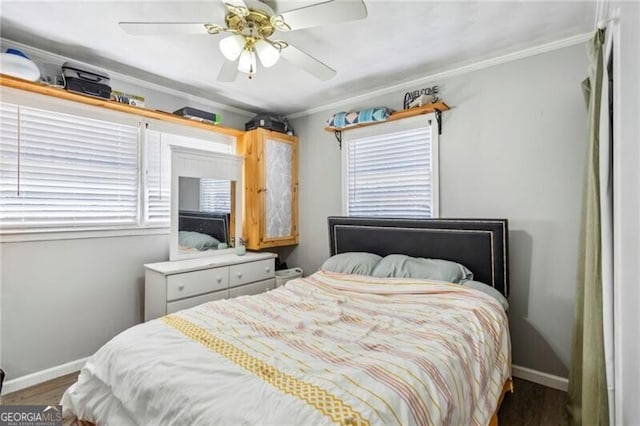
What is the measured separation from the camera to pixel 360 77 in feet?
9.75

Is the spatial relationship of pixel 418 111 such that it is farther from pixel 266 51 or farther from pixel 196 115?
pixel 196 115

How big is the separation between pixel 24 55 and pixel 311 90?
7.45ft

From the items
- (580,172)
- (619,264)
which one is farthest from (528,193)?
(619,264)

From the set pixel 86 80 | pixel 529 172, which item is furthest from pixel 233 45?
pixel 529 172

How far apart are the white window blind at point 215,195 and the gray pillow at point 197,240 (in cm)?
29

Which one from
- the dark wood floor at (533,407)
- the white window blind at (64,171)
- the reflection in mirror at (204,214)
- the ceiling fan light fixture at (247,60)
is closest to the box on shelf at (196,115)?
the white window blind at (64,171)

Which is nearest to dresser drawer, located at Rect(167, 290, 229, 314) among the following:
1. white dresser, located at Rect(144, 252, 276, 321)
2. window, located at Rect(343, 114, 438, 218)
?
white dresser, located at Rect(144, 252, 276, 321)

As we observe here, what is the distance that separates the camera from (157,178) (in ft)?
10.3

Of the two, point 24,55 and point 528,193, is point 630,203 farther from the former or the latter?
point 24,55

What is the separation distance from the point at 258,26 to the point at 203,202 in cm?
215

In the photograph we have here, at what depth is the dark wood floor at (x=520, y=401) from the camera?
2.04 metres

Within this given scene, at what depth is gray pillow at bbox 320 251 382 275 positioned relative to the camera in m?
2.81

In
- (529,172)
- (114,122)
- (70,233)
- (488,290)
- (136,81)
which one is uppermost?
(136,81)

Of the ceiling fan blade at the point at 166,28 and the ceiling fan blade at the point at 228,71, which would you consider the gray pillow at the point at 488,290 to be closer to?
the ceiling fan blade at the point at 228,71
